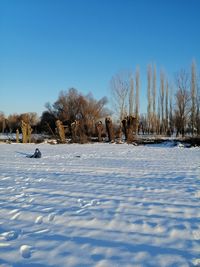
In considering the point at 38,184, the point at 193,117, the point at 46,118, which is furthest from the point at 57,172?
the point at 46,118

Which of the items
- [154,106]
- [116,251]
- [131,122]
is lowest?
[116,251]

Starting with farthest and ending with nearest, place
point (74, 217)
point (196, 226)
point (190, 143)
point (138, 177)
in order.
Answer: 1. point (190, 143)
2. point (138, 177)
3. point (74, 217)
4. point (196, 226)

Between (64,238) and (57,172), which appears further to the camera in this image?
(57,172)

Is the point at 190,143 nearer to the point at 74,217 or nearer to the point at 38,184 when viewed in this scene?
the point at 38,184

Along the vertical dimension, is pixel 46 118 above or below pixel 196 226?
above

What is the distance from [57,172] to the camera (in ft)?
30.1

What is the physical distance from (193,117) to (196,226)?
3890cm

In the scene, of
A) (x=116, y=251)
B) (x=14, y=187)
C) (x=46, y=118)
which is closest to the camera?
(x=116, y=251)

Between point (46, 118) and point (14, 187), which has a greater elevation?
point (46, 118)

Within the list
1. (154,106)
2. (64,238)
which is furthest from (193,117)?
(64,238)

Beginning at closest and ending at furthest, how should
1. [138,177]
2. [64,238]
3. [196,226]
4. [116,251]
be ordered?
[116,251] < [64,238] < [196,226] < [138,177]

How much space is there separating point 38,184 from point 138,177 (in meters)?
2.97

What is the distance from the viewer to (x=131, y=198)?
5746 millimetres

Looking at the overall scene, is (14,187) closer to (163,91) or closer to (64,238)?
(64,238)
